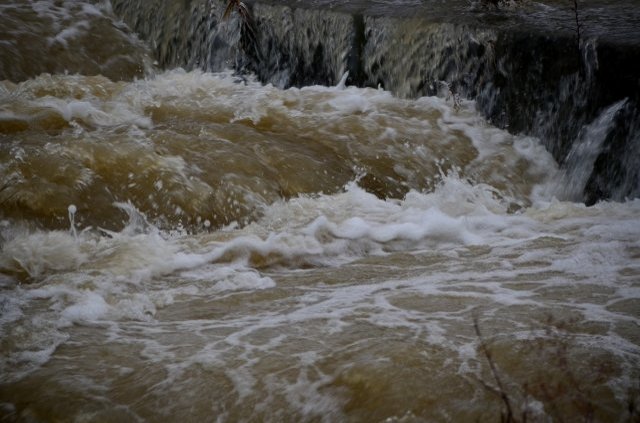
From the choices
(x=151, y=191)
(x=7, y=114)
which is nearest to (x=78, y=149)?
(x=151, y=191)

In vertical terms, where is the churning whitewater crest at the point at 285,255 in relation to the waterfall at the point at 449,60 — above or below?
below

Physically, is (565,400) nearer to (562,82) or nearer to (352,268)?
(352,268)

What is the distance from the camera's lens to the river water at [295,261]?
122 inches

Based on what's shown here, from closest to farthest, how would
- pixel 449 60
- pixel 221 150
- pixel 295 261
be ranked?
pixel 295 261
pixel 221 150
pixel 449 60

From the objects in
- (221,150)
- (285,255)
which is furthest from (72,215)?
(285,255)

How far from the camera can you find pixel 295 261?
5078mm

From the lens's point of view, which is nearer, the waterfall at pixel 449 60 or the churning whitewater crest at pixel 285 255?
the churning whitewater crest at pixel 285 255

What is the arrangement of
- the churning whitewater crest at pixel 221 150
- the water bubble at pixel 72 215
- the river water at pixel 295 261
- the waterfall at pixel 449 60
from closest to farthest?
the river water at pixel 295 261 < the water bubble at pixel 72 215 < the churning whitewater crest at pixel 221 150 < the waterfall at pixel 449 60

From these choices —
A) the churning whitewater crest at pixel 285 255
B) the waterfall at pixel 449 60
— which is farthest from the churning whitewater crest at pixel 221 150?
the waterfall at pixel 449 60

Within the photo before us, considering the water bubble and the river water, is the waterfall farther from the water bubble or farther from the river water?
the water bubble

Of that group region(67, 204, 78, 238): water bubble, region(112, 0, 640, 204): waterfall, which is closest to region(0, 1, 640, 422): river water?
region(67, 204, 78, 238): water bubble

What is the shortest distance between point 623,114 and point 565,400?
12.7 feet

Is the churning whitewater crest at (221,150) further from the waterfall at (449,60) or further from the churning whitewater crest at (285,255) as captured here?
the waterfall at (449,60)

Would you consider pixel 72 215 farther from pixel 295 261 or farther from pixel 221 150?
pixel 295 261
